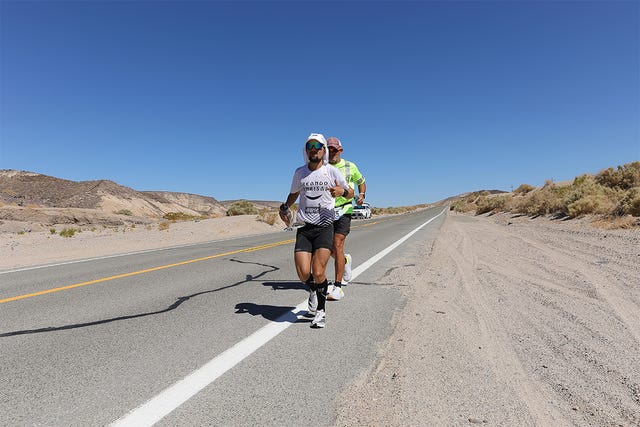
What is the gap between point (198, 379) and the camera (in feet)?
9.57

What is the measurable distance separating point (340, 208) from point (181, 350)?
9.77 feet

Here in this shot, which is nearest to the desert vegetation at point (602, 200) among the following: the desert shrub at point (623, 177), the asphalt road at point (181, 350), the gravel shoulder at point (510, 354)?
the desert shrub at point (623, 177)

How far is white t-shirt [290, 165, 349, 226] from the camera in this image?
4.24 metres

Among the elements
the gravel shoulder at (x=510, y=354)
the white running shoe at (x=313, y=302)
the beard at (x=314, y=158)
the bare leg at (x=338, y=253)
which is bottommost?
the gravel shoulder at (x=510, y=354)

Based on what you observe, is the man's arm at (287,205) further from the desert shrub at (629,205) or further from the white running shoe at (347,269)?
the desert shrub at (629,205)

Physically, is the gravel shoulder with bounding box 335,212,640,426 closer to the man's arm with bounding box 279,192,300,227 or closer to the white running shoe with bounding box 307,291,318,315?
the white running shoe with bounding box 307,291,318,315

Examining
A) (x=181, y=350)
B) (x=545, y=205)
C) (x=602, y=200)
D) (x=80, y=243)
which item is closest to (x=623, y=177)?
(x=545, y=205)

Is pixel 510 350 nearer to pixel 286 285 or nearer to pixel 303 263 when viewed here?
pixel 303 263

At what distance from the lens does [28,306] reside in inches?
206

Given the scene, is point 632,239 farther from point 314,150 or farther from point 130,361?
point 130,361

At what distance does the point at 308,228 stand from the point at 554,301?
3419mm

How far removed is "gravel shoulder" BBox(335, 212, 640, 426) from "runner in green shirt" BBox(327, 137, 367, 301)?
1029 millimetres

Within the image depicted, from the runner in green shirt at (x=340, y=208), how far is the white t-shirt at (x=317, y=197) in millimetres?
1282

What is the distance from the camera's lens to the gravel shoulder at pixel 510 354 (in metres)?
2.46
